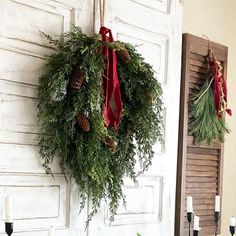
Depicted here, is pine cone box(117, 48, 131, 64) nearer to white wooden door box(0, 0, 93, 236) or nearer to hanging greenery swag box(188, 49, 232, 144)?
white wooden door box(0, 0, 93, 236)

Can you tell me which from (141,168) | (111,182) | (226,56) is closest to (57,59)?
(111,182)

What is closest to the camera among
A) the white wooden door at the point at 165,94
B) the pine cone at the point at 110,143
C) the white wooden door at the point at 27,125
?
the white wooden door at the point at 27,125

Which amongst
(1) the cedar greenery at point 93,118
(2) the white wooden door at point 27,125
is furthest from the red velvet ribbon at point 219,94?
(2) the white wooden door at point 27,125

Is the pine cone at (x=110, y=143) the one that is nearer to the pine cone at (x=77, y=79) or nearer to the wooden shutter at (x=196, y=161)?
the pine cone at (x=77, y=79)

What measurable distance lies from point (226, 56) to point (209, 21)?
232 millimetres

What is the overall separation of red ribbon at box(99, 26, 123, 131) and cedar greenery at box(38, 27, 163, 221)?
1.3 inches

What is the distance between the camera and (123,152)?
201 cm

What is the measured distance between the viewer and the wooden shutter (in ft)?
8.19

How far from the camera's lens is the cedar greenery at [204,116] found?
A: 2529mm

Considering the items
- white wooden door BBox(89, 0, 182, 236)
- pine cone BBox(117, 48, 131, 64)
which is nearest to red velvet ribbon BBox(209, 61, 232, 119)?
white wooden door BBox(89, 0, 182, 236)

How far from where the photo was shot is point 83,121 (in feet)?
6.00

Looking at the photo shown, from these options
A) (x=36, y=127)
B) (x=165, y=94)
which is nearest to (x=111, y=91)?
(x=36, y=127)

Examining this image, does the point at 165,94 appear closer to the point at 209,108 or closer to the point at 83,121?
the point at 209,108

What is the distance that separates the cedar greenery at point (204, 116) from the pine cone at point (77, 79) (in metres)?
0.89
